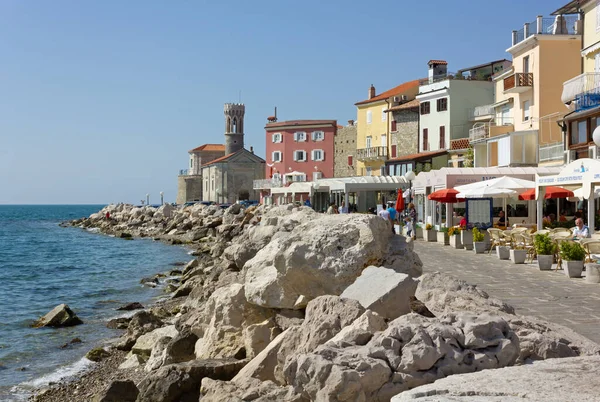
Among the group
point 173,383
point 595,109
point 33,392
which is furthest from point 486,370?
point 595,109

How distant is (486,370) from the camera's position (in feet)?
16.0

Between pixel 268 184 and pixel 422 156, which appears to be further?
pixel 268 184

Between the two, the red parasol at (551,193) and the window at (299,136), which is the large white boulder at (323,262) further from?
the window at (299,136)

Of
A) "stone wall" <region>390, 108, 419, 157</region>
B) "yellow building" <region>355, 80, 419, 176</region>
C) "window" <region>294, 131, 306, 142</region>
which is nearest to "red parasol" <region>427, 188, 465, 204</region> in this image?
"stone wall" <region>390, 108, 419, 157</region>

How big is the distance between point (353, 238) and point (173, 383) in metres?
2.57

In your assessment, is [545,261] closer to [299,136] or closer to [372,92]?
[372,92]

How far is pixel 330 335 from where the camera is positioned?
5863 mm

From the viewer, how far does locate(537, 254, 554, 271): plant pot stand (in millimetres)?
14570

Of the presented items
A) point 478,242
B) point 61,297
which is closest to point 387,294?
point 478,242

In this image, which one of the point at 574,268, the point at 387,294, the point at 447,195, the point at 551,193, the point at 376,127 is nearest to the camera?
the point at 387,294

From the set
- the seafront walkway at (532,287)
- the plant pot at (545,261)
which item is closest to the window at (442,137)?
the seafront walkway at (532,287)

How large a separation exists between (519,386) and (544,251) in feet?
36.0

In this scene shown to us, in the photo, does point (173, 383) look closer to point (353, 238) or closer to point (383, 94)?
point (353, 238)

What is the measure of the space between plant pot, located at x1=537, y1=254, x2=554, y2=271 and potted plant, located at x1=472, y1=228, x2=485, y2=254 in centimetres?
466
